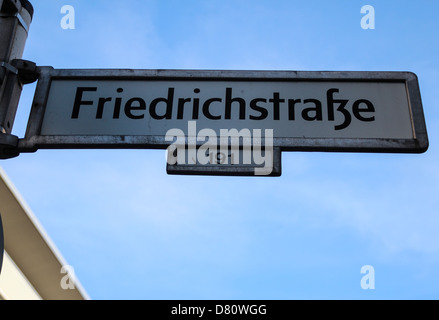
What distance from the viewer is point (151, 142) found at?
2010 mm

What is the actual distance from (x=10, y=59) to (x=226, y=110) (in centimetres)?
104

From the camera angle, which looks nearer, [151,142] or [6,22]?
[151,142]

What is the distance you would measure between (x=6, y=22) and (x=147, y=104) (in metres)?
0.80

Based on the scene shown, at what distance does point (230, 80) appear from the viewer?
87.4 inches

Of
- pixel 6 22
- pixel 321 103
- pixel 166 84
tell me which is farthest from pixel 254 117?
pixel 6 22

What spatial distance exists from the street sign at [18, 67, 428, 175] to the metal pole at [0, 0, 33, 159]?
9cm

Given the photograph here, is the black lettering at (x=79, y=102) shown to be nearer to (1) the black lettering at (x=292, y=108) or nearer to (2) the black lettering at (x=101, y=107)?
(2) the black lettering at (x=101, y=107)

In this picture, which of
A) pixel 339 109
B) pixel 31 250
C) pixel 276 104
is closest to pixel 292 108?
pixel 276 104

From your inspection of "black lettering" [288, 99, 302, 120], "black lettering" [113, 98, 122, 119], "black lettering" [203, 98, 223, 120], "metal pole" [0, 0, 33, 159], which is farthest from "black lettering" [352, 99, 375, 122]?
"metal pole" [0, 0, 33, 159]

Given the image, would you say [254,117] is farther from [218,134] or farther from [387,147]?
[387,147]

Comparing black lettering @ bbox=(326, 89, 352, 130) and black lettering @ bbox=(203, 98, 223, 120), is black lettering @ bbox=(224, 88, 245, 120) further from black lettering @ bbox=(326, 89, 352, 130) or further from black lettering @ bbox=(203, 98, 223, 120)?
black lettering @ bbox=(326, 89, 352, 130)
